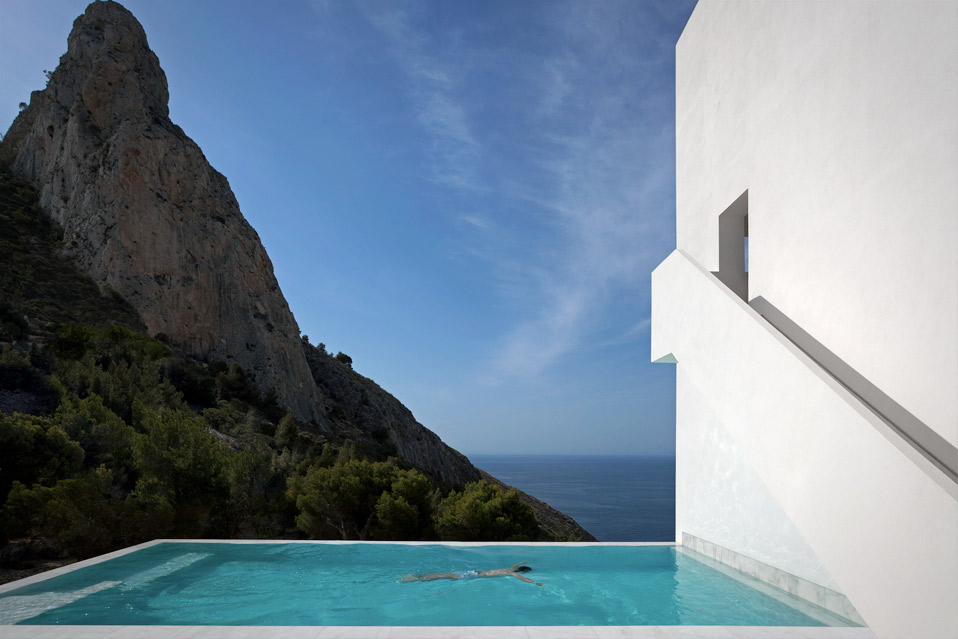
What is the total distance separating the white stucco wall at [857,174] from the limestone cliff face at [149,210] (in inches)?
930

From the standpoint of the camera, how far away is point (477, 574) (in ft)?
18.0

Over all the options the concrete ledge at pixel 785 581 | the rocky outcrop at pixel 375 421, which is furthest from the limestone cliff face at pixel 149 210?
the concrete ledge at pixel 785 581

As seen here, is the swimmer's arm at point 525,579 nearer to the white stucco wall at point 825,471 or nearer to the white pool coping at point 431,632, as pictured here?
the white pool coping at point 431,632

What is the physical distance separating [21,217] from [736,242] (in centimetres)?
2949

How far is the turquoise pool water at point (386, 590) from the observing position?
4055mm

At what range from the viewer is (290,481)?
892 centimetres

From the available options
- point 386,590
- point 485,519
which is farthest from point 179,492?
point 485,519

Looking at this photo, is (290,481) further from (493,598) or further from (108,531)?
(493,598)

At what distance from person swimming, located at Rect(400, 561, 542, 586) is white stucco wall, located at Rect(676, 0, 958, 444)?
3322 millimetres

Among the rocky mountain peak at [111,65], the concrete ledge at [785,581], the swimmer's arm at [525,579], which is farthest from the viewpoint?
the rocky mountain peak at [111,65]

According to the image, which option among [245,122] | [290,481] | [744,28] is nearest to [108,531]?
[290,481]

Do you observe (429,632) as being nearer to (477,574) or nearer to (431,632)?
(431,632)

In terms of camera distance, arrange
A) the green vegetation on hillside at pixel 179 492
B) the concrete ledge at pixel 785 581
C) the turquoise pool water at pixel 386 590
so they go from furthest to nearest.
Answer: the green vegetation on hillside at pixel 179 492
the turquoise pool water at pixel 386 590
the concrete ledge at pixel 785 581

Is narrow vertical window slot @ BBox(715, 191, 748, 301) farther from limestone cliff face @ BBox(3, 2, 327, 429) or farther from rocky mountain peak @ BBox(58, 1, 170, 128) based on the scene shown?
rocky mountain peak @ BBox(58, 1, 170, 128)
